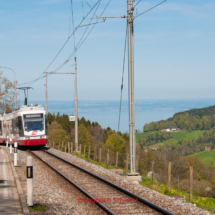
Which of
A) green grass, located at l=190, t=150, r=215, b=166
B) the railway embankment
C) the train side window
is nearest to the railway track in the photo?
the railway embankment

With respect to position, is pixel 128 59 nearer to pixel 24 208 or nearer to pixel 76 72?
pixel 24 208

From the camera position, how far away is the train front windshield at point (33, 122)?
2830 centimetres

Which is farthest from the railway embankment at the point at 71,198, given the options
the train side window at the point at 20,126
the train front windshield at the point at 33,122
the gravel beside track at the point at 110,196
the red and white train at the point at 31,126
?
the train side window at the point at 20,126

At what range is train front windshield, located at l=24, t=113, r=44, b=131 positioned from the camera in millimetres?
28297

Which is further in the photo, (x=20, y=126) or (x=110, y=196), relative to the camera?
(x=20, y=126)

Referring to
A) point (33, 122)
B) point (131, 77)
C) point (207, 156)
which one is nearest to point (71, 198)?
point (131, 77)

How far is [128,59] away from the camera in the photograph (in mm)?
14445

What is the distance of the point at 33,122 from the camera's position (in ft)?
93.9

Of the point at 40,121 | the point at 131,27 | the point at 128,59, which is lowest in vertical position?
the point at 40,121

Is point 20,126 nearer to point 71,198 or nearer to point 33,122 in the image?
point 33,122

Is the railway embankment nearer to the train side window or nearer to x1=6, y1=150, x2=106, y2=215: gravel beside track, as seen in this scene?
x1=6, y1=150, x2=106, y2=215: gravel beside track

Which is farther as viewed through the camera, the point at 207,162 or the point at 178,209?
the point at 207,162

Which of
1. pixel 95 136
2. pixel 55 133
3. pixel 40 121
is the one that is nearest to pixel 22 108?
pixel 40 121

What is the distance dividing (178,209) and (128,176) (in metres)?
5.48
